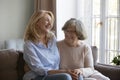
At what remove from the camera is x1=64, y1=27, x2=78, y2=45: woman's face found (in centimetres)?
240

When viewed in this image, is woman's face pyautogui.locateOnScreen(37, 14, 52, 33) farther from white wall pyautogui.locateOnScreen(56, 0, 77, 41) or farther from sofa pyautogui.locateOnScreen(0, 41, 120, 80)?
white wall pyautogui.locateOnScreen(56, 0, 77, 41)

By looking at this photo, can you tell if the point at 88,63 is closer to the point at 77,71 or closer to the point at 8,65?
the point at 77,71

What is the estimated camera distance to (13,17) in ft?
13.5

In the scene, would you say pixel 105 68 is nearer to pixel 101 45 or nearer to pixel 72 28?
pixel 72 28

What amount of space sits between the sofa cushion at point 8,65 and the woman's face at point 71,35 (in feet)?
1.65

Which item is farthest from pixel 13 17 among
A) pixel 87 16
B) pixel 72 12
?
pixel 87 16

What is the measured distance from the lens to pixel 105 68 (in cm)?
262

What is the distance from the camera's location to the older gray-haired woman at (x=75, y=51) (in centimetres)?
240

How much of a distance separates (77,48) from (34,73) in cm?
49

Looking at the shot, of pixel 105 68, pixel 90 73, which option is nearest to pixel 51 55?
pixel 90 73

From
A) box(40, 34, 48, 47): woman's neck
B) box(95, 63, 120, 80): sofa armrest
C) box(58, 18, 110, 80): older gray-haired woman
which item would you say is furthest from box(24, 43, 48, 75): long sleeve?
box(95, 63, 120, 80): sofa armrest

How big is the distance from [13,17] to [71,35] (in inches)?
75.6

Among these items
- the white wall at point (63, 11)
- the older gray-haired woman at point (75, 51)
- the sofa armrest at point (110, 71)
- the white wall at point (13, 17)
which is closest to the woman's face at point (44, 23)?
the older gray-haired woman at point (75, 51)

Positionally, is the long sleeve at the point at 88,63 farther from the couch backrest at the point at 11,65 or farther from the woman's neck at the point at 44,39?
the couch backrest at the point at 11,65
